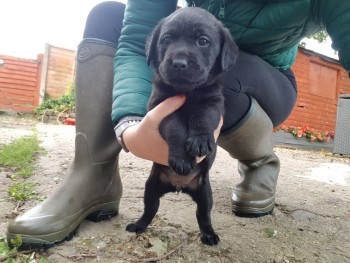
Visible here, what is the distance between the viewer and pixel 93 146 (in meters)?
1.72

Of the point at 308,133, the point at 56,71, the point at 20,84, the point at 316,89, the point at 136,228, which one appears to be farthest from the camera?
the point at 56,71

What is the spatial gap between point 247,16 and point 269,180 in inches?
35.3

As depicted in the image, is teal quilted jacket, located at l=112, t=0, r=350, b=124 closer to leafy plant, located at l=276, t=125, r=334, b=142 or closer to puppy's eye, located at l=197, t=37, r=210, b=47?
puppy's eye, located at l=197, t=37, r=210, b=47

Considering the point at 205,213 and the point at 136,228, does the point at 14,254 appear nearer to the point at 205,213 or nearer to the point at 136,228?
the point at 136,228

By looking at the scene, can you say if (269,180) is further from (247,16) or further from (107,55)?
(107,55)

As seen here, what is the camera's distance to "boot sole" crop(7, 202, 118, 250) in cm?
139

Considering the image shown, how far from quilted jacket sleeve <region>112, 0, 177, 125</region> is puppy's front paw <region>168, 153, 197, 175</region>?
14.8 inches

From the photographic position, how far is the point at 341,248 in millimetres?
1591

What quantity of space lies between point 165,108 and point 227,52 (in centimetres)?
41

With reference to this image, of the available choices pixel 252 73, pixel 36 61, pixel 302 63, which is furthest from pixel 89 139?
pixel 36 61

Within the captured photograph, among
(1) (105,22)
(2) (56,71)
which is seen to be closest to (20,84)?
(2) (56,71)

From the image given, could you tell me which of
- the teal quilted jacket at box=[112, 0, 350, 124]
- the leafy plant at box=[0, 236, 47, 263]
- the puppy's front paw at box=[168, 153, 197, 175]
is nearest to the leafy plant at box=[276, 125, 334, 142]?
the teal quilted jacket at box=[112, 0, 350, 124]

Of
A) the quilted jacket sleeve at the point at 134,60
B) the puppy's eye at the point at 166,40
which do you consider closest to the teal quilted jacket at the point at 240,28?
the quilted jacket sleeve at the point at 134,60

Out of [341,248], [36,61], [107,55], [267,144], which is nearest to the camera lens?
[341,248]
